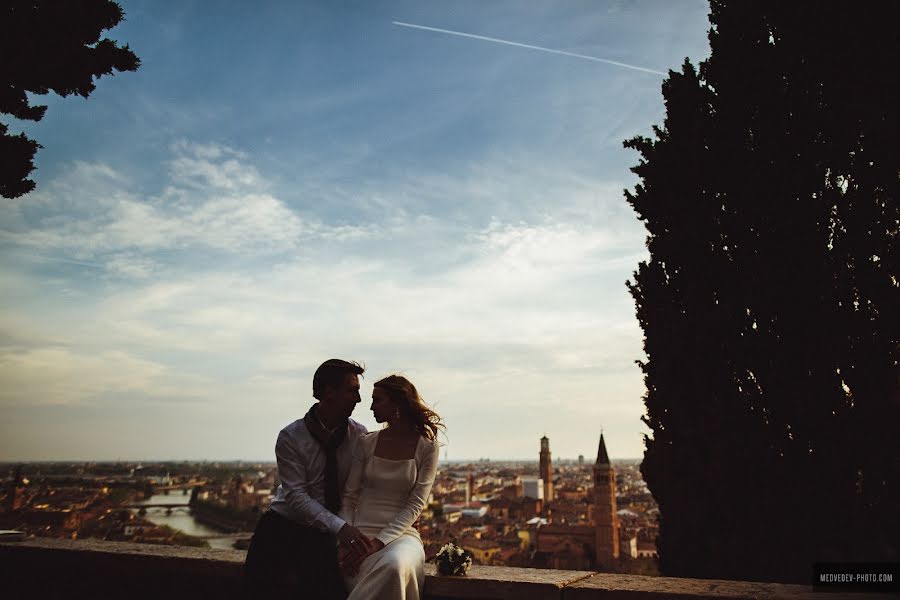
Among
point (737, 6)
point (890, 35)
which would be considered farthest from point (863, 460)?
point (737, 6)

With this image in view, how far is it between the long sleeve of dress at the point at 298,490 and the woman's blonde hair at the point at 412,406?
1.89 ft

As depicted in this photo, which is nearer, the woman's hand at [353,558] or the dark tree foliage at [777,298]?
the woman's hand at [353,558]

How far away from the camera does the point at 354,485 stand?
317 centimetres

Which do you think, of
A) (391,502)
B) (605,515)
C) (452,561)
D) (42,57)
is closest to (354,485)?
(391,502)

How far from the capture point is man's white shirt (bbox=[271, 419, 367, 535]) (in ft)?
9.67

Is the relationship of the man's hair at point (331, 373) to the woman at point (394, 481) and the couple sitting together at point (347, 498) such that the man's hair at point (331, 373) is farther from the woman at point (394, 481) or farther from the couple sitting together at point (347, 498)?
the woman at point (394, 481)

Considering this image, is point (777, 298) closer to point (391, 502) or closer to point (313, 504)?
point (391, 502)

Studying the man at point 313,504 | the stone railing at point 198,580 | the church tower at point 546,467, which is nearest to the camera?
the stone railing at point 198,580

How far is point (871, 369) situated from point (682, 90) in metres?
4.07

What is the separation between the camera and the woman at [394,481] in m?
2.82

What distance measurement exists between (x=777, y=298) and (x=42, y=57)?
279 inches

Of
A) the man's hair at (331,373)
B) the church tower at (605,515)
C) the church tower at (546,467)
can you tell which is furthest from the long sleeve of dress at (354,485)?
the church tower at (546,467)

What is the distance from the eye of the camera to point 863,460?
5.73m

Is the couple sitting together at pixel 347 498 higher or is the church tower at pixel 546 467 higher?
the couple sitting together at pixel 347 498
